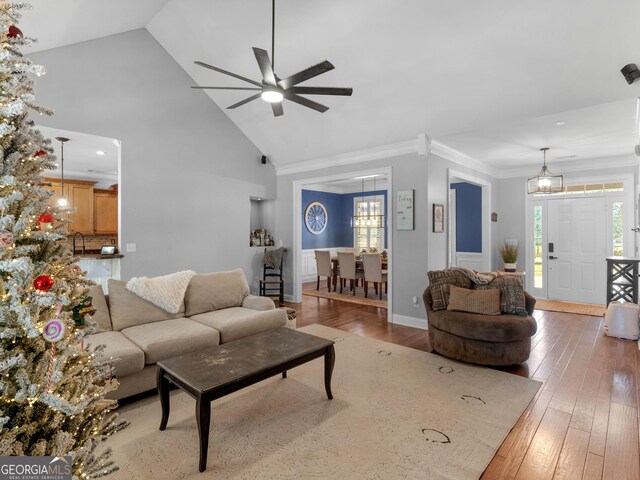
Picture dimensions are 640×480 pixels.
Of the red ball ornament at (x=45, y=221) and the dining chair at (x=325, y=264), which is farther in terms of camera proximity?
the dining chair at (x=325, y=264)

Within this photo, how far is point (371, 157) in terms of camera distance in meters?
5.37

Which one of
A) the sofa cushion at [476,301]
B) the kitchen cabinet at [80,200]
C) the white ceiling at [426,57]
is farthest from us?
the kitchen cabinet at [80,200]

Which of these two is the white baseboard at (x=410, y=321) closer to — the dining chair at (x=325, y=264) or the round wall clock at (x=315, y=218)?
the dining chair at (x=325, y=264)

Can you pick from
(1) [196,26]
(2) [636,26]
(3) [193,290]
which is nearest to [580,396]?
(2) [636,26]

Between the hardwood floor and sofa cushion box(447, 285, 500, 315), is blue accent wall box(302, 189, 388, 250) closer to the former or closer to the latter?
the hardwood floor

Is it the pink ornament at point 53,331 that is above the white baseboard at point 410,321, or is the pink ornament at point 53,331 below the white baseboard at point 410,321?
above

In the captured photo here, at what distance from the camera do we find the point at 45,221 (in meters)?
1.25

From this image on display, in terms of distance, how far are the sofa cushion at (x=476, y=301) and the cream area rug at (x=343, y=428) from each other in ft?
1.96

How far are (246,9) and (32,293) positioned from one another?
12.6 ft

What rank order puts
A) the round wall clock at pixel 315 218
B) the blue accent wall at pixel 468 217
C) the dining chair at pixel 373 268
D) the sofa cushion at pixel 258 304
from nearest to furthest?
the sofa cushion at pixel 258 304
the dining chair at pixel 373 268
the blue accent wall at pixel 468 217
the round wall clock at pixel 315 218

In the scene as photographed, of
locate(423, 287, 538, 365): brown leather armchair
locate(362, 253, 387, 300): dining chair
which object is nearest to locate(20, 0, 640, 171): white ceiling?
locate(362, 253, 387, 300): dining chair

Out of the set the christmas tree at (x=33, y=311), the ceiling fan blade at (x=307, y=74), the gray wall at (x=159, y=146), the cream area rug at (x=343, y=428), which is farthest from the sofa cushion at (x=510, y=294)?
the gray wall at (x=159, y=146)

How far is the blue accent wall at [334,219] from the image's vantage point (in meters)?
9.10

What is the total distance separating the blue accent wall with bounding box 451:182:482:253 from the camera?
22.9 feet
